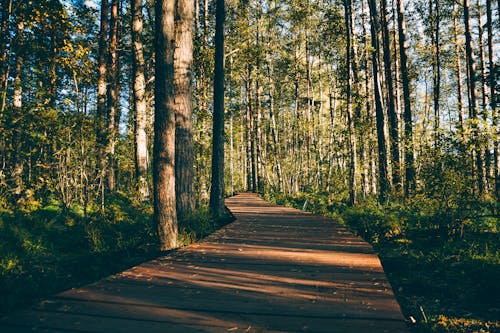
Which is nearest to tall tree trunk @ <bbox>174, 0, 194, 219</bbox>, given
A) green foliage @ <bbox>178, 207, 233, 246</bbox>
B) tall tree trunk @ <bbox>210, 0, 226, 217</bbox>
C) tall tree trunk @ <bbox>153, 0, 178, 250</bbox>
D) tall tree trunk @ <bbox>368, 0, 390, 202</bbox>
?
green foliage @ <bbox>178, 207, 233, 246</bbox>

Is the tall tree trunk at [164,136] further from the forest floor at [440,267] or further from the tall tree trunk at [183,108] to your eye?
the forest floor at [440,267]

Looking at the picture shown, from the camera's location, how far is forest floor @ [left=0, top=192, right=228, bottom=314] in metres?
4.48

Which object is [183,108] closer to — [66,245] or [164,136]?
[164,136]

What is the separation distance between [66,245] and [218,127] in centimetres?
469

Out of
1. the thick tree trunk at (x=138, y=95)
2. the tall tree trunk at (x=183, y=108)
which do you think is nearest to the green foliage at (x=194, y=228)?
the tall tree trunk at (x=183, y=108)

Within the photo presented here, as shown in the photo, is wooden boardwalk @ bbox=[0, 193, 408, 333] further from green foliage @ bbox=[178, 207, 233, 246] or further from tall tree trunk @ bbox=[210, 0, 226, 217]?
tall tree trunk @ bbox=[210, 0, 226, 217]

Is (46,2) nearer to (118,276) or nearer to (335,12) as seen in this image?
(118,276)

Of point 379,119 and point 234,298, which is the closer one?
point 234,298

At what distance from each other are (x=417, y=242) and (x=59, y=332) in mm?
6296

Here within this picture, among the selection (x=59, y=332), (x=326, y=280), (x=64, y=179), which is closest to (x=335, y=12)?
(x=64, y=179)

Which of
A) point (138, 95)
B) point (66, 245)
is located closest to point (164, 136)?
point (66, 245)

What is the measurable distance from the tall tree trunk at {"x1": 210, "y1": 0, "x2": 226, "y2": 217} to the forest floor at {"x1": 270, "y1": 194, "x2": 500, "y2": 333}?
3.82 m

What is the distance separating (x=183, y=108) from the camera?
732 centimetres

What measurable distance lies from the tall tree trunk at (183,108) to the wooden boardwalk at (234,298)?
117 inches
